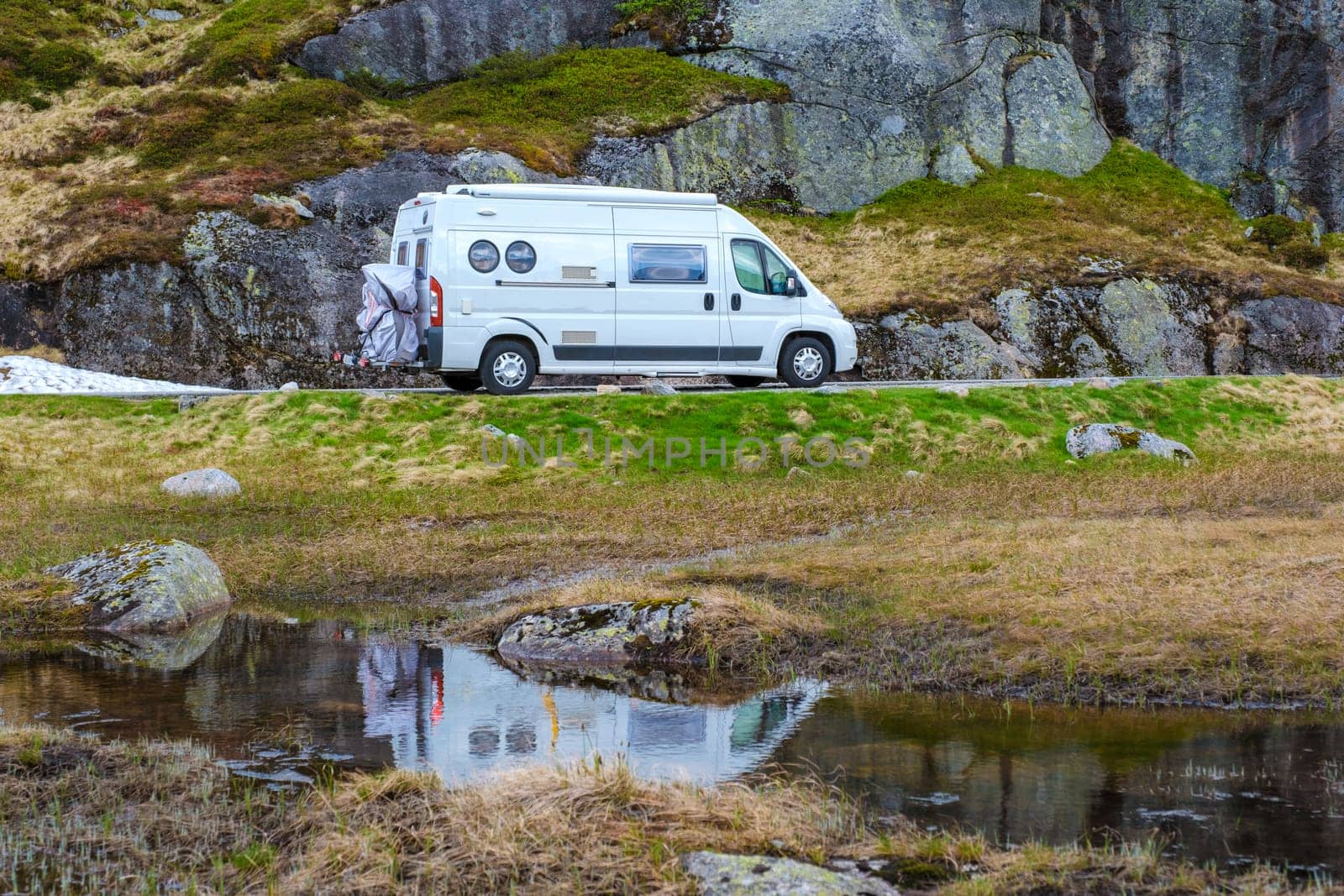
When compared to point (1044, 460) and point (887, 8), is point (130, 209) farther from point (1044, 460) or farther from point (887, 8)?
point (887, 8)

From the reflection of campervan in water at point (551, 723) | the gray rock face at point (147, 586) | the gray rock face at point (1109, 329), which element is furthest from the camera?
the gray rock face at point (1109, 329)

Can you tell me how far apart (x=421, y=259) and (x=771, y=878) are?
17.1m

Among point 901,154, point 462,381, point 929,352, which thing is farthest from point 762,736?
point 901,154

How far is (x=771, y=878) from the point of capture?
18.7 feet

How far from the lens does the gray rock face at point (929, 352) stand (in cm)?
3331

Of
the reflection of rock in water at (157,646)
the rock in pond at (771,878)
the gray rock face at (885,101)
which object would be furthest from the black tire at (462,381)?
the gray rock face at (885,101)

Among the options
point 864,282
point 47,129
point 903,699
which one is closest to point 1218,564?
point 903,699

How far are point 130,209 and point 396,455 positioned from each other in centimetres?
1731

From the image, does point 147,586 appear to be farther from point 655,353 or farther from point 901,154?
point 901,154

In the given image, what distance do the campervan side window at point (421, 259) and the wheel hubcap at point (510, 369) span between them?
73.1 inches

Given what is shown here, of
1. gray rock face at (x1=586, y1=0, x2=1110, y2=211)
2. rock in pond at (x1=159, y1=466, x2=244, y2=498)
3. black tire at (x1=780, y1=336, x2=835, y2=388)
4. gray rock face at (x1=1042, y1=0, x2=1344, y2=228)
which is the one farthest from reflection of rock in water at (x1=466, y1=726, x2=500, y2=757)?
gray rock face at (x1=1042, y1=0, x2=1344, y2=228)

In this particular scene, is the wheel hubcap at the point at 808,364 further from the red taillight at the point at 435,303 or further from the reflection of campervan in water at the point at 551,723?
the reflection of campervan in water at the point at 551,723

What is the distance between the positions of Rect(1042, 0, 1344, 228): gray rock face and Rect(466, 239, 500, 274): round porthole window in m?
34.2

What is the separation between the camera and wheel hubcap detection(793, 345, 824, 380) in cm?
2311
